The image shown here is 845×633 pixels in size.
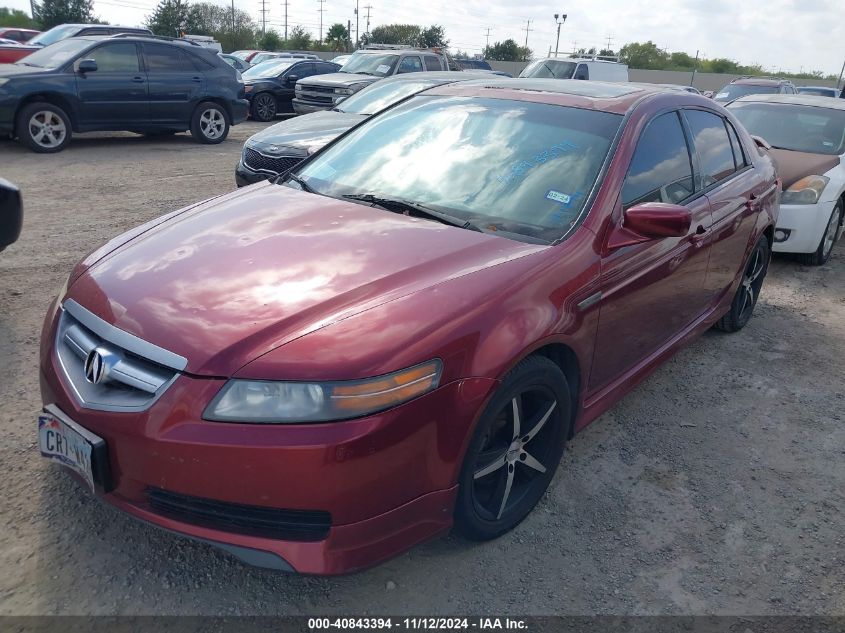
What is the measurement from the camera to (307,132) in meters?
7.88

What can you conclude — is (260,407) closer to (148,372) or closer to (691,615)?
(148,372)

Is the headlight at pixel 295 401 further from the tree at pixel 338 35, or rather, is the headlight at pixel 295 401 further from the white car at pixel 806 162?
the tree at pixel 338 35

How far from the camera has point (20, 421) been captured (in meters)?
3.18

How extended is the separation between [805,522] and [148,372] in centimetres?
269

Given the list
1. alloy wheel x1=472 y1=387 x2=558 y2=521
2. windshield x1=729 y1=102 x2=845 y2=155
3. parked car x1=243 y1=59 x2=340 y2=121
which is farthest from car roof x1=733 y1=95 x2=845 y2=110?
parked car x1=243 y1=59 x2=340 y2=121

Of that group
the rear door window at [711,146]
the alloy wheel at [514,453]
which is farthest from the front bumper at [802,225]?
the alloy wheel at [514,453]

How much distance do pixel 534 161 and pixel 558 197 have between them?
251mm

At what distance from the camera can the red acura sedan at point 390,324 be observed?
78.1 inches

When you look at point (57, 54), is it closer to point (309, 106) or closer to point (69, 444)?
point (309, 106)

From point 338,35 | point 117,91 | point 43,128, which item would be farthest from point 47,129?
point 338,35

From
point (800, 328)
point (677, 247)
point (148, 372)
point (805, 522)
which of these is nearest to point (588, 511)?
point (805, 522)

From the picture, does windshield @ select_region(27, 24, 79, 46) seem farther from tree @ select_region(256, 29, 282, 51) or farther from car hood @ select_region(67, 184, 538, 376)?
tree @ select_region(256, 29, 282, 51)

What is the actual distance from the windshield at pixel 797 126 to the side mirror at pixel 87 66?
894cm

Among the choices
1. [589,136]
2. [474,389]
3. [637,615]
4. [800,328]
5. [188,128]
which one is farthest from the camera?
[188,128]
